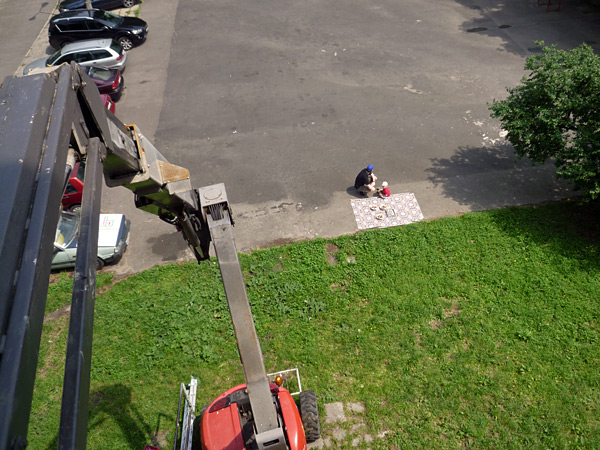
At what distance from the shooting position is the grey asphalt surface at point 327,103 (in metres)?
12.9

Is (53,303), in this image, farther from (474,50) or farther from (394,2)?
(394,2)

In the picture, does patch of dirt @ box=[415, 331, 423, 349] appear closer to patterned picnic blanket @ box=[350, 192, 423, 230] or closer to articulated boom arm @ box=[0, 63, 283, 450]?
patterned picnic blanket @ box=[350, 192, 423, 230]

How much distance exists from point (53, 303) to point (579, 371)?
38.2 feet

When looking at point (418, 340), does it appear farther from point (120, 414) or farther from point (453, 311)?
point (120, 414)

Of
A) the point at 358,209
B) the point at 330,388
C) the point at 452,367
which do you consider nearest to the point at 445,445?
the point at 452,367

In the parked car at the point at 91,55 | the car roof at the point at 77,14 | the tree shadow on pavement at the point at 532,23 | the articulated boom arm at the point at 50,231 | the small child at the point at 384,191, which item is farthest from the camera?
the car roof at the point at 77,14

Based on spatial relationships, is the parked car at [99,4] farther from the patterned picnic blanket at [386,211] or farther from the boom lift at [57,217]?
the boom lift at [57,217]

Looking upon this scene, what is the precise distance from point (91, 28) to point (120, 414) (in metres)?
17.7

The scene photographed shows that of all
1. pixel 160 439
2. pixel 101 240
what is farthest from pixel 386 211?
pixel 160 439

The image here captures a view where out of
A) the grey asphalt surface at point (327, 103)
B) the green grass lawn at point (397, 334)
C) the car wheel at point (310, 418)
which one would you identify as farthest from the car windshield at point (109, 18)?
the car wheel at point (310, 418)

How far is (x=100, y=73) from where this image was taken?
55.1 ft

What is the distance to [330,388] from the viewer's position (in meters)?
8.80

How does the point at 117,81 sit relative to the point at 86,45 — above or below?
below

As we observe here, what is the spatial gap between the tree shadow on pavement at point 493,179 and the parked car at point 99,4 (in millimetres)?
18891
